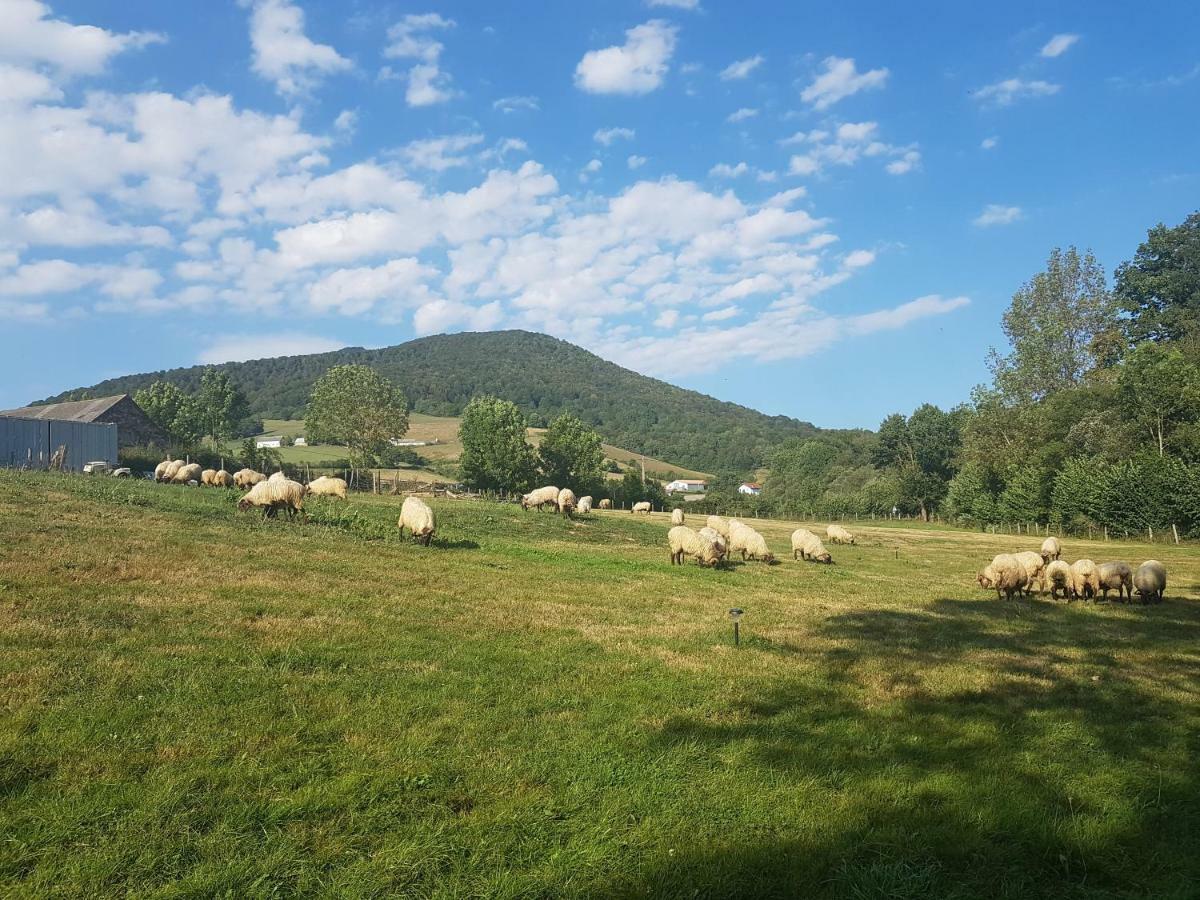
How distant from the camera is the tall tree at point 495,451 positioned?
68188 mm

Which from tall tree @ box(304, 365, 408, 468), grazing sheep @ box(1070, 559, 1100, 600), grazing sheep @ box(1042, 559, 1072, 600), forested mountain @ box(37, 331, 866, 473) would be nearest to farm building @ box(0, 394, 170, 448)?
tall tree @ box(304, 365, 408, 468)

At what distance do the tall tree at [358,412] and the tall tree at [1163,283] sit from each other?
278 feet

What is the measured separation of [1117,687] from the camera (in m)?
10.0

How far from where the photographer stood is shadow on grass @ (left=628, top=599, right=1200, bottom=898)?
16.4ft

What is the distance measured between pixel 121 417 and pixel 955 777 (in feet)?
203

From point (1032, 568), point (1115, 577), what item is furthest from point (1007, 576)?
point (1115, 577)

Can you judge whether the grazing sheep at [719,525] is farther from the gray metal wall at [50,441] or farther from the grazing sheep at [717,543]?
the gray metal wall at [50,441]

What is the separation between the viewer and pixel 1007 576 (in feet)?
67.1

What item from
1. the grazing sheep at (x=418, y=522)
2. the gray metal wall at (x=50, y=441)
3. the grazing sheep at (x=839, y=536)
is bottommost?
the grazing sheep at (x=839, y=536)

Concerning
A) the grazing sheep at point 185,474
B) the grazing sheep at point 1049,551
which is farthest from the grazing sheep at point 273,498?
the grazing sheep at point 1049,551

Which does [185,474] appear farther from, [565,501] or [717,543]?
[717,543]

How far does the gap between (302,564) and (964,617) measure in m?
15.5

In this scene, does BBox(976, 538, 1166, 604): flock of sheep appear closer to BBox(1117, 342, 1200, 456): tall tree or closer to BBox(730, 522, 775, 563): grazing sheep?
BBox(730, 522, 775, 563): grazing sheep

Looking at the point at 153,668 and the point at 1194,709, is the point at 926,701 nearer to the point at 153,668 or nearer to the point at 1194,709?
the point at 1194,709
